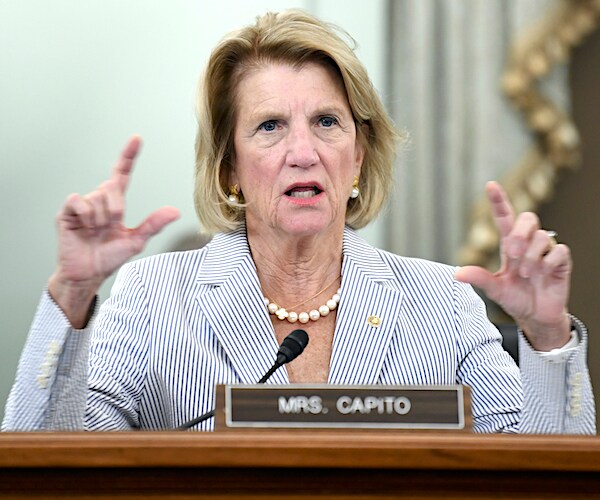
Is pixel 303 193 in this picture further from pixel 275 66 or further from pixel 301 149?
pixel 275 66

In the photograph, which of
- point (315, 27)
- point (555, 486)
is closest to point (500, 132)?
point (315, 27)

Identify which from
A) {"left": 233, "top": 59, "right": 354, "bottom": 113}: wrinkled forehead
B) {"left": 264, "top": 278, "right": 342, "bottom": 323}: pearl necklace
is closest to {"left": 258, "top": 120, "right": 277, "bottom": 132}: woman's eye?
{"left": 233, "top": 59, "right": 354, "bottom": 113}: wrinkled forehead

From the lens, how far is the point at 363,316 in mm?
2080

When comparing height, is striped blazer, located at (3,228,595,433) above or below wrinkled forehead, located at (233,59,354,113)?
below

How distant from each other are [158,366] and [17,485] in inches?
29.2

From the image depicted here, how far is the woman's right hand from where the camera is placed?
157 cm

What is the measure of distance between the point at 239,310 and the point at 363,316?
0.25 m

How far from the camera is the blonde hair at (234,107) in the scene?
7.05 feet

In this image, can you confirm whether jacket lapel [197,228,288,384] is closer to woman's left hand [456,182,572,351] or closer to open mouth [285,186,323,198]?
open mouth [285,186,323,198]

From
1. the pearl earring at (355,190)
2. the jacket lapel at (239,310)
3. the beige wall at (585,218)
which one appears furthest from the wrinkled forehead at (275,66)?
the beige wall at (585,218)

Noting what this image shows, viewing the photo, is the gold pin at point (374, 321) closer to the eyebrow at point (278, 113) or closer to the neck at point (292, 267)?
the neck at point (292, 267)

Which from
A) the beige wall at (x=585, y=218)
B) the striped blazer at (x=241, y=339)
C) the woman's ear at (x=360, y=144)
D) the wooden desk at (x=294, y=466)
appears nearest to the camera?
the wooden desk at (x=294, y=466)

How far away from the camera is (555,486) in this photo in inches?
47.9

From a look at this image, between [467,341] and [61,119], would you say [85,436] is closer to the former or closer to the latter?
[467,341]
